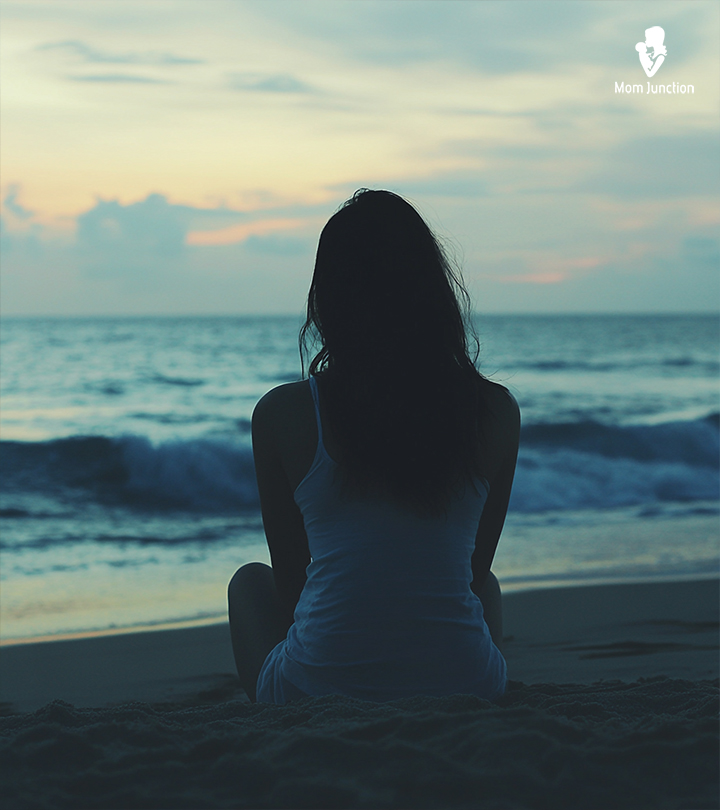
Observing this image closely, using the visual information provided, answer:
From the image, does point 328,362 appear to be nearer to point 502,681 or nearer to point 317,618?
point 317,618

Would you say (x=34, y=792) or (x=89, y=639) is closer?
(x=34, y=792)

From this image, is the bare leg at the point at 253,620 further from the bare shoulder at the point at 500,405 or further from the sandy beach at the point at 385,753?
the bare shoulder at the point at 500,405

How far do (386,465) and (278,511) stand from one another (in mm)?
383

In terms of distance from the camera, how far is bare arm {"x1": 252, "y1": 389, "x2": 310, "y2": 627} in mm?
1885

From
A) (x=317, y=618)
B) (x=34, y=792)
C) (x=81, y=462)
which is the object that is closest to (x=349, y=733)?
(x=317, y=618)

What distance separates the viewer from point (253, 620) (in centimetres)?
218

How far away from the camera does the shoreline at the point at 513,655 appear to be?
3459 mm

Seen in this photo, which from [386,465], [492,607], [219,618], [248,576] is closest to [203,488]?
[219,618]

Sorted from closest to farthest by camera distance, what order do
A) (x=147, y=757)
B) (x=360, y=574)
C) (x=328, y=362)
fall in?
1. (x=147, y=757)
2. (x=360, y=574)
3. (x=328, y=362)

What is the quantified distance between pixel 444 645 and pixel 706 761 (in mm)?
570

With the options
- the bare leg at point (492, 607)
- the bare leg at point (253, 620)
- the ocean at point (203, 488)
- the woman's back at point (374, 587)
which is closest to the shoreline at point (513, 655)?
the ocean at point (203, 488)

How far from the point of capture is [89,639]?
3.96 meters

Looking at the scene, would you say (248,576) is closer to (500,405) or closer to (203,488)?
(500,405)

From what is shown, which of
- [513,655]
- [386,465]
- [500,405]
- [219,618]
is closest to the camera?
[386,465]
